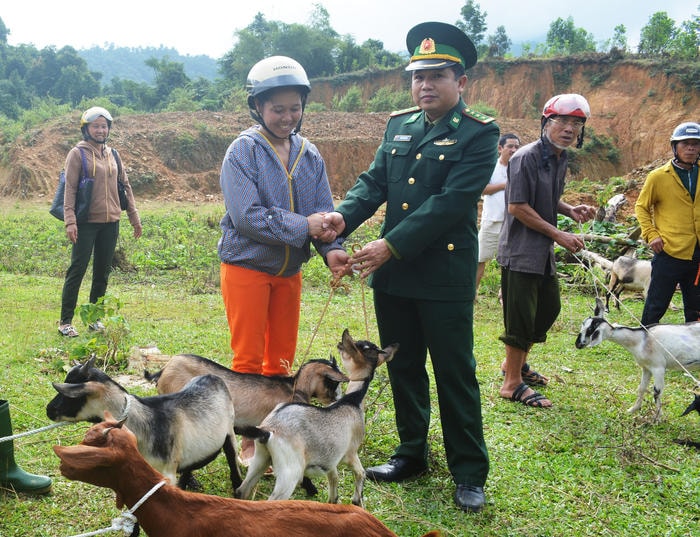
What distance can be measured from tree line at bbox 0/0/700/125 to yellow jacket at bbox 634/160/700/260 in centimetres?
2797

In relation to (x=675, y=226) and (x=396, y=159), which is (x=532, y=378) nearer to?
(x=675, y=226)

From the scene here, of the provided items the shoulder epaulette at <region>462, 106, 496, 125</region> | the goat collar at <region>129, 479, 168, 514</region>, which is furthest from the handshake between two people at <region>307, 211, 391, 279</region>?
the goat collar at <region>129, 479, 168, 514</region>

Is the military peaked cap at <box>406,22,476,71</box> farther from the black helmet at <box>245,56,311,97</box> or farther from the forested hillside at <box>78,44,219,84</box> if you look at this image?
the forested hillside at <box>78,44,219,84</box>

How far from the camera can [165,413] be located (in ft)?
10.7

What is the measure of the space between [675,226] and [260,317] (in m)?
Result: 4.48

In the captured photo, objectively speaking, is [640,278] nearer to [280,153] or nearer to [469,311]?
[469,311]

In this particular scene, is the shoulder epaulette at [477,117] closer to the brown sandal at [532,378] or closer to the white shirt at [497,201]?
the brown sandal at [532,378]

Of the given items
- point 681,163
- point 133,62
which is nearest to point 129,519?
point 681,163

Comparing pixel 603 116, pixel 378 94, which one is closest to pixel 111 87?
pixel 378 94

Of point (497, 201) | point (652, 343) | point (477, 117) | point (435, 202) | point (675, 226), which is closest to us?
point (435, 202)

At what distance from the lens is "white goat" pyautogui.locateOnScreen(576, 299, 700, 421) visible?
530 centimetres

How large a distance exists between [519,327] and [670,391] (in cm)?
Result: 184

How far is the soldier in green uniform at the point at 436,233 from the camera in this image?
11.5 feet

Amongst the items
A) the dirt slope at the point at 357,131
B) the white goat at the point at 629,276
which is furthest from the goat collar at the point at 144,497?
the dirt slope at the point at 357,131
